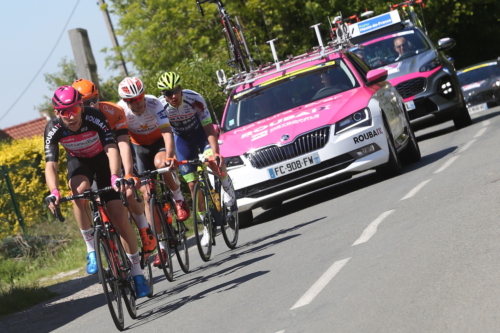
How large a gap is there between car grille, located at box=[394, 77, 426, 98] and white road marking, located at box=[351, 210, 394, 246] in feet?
27.9

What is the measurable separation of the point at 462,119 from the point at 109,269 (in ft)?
40.9

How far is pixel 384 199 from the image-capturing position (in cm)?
1086

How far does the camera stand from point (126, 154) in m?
8.29

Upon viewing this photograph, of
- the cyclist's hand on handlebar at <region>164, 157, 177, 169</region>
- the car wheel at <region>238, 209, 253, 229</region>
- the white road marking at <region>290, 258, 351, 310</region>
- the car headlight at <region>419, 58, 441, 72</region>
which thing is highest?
the cyclist's hand on handlebar at <region>164, 157, 177, 169</region>

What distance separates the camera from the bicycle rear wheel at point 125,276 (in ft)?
25.5

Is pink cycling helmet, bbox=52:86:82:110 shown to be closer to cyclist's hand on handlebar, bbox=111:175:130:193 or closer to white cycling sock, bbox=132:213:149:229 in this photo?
cyclist's hand on handlebar, bbox=111:175:130:193

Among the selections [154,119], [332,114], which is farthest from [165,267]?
[332,114]

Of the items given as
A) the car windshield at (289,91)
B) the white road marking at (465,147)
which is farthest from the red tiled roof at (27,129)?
the car windshield at (289,91)

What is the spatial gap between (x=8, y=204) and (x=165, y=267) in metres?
10.4

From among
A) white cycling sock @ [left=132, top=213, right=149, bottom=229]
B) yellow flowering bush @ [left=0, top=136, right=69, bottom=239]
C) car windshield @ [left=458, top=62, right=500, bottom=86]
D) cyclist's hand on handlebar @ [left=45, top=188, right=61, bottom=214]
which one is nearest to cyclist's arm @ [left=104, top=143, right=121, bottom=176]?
cyclist's hand on handlebar @ [left=45, top=188, right=61, bottom=214]

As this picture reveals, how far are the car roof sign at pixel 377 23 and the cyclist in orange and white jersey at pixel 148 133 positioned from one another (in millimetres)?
11297

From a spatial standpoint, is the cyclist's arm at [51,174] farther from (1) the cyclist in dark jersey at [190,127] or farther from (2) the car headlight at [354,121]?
(2) the car headlight at [354,121]

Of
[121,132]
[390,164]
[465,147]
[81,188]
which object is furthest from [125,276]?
[465,147]

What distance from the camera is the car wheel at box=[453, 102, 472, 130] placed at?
1850 centimetres
